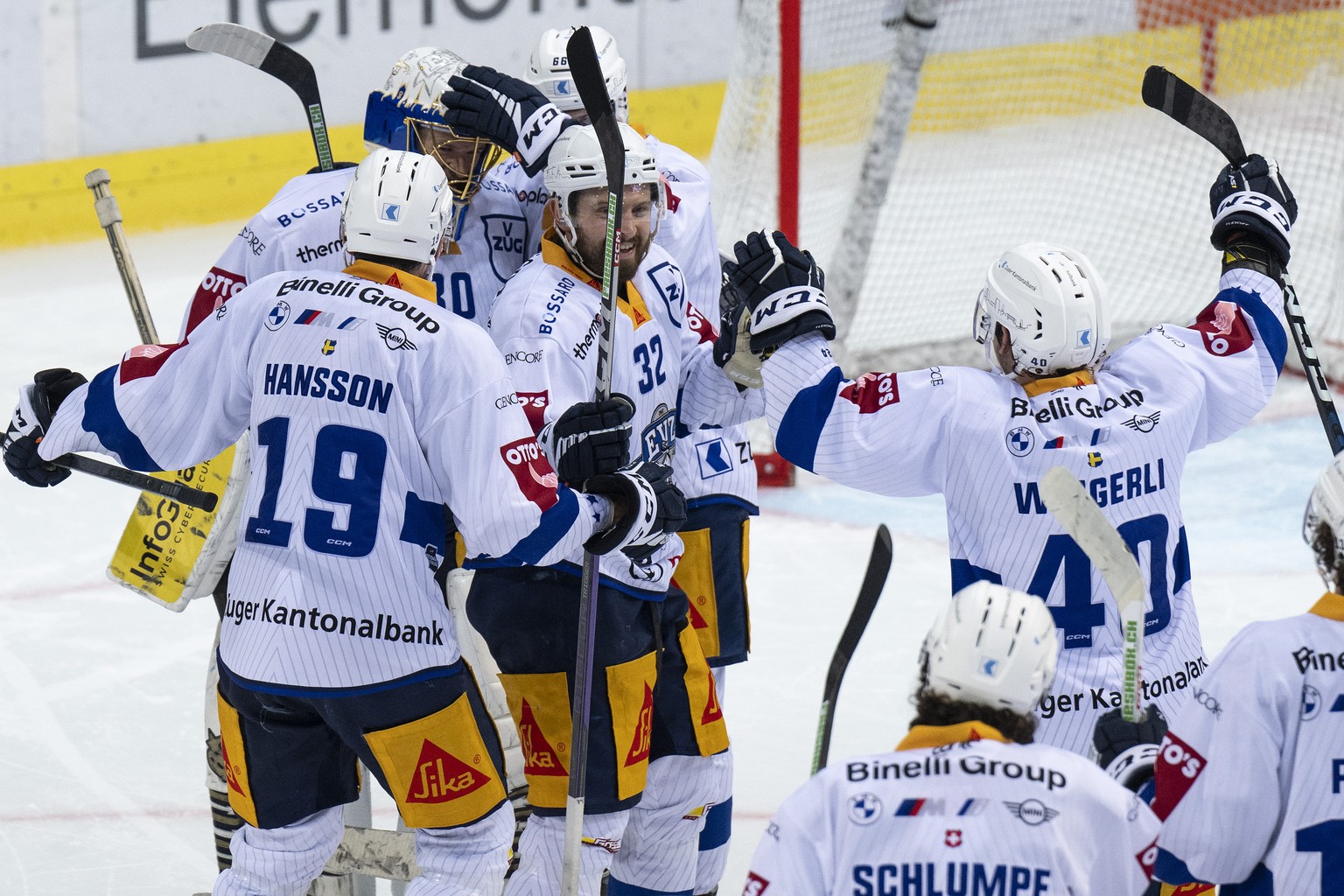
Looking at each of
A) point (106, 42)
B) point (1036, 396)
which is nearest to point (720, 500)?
point (1036, 396)

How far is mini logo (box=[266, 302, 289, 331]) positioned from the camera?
8.61 ft

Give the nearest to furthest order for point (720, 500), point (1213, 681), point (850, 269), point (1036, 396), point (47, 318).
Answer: point (1213, 681) → point (1036, 396) → point (720, 500) → point (850, 269) → point (47, 318)

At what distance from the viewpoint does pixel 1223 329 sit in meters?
2.81

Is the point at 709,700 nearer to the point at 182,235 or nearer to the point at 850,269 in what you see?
the point at 850,269

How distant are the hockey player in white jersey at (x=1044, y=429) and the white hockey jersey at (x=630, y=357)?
323 millimetres

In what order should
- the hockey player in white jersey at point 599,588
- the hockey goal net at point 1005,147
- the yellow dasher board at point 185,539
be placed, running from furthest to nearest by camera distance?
the hockey goal net at point 1005,147, the yellow dasher board at point 185,539, the hockey player in white jersey at point 599,588

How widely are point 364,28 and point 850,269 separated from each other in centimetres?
313

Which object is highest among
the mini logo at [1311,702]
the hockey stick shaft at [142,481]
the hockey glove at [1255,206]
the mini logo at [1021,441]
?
the hockey glove at [1255,206]

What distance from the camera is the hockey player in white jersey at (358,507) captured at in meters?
2.60

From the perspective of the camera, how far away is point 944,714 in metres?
1.92

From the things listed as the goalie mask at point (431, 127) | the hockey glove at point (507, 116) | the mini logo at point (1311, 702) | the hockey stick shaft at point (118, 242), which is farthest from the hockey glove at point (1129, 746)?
the hockey stick shaft at point (118, 242)

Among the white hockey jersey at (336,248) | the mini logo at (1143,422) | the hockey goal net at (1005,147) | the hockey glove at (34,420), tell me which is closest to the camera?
the mini logo at (1143,422)

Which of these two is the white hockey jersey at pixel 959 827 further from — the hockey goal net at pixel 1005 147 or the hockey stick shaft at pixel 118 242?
the hockey goal net at pixel 1005 147

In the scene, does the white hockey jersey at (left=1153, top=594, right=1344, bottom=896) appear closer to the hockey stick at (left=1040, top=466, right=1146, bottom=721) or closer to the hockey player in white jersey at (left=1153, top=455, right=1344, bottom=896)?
the hockey player in white jersey at (left=1153, top=455, right=1344, bottom=896)
